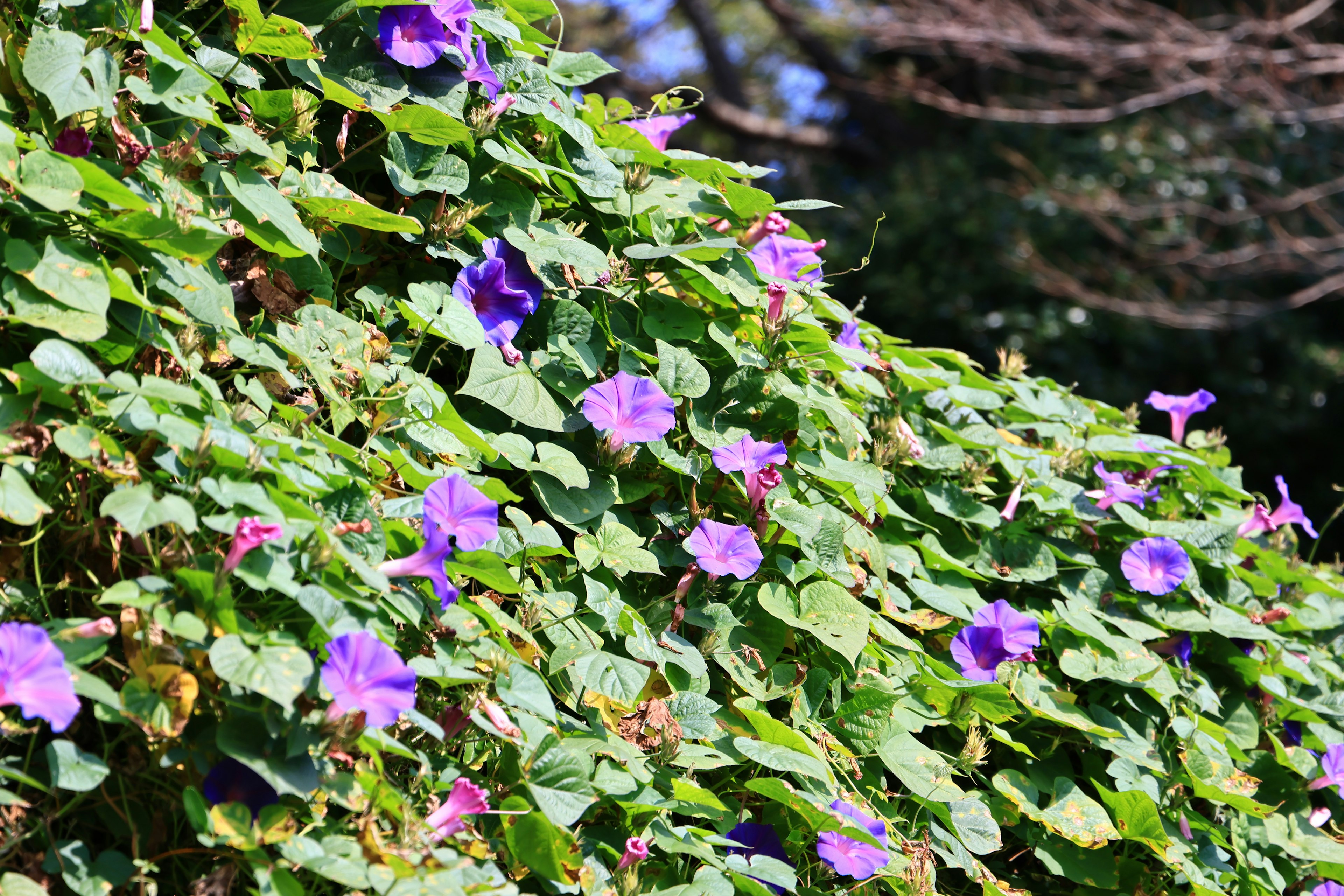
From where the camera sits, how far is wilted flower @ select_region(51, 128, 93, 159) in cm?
118

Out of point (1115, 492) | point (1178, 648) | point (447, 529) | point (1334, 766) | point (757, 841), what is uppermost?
point (447, 529)

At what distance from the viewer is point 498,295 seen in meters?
1.43

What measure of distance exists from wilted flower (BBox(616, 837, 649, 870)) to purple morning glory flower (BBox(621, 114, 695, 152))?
1.11 m

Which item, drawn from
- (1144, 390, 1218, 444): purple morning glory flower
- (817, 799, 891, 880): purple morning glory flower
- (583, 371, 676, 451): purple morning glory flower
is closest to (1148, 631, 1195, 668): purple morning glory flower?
(1144, 390, 1218, 444): purple morning glory flower

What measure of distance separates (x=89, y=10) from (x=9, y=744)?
2.64 ft

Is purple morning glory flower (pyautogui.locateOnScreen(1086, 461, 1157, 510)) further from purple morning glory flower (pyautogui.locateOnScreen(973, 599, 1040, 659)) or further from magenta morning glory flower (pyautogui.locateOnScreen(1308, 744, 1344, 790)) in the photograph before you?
magenta morning glory flower (pyautogui.locateOnScreen(1308, 744, 1344, 790))

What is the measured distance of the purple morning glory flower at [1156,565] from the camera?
1.82m

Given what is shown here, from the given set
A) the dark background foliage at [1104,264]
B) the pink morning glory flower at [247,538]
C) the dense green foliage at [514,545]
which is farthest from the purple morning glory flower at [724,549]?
the dark background foliage at [1104,264]

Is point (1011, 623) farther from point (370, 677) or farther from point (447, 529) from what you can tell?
point (370, 677)

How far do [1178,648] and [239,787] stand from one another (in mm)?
1549

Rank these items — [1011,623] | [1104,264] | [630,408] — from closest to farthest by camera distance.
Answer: [630,408]
[1011,623]
[1104,264]

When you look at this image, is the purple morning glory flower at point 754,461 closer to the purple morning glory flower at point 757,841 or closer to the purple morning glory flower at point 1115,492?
the purple morning glory flower at point 757,841

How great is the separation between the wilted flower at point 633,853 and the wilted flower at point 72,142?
Answer: 0.97 m

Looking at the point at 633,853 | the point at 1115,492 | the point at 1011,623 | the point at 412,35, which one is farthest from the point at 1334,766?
the point at 412,35
